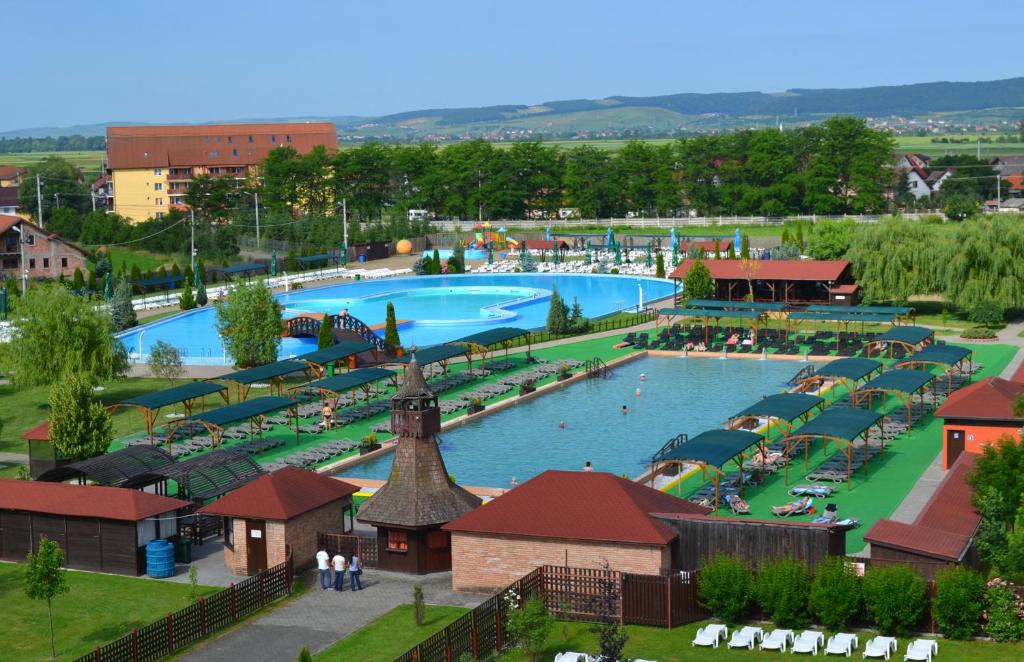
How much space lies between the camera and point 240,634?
24734 millimetres

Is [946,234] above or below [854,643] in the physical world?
above

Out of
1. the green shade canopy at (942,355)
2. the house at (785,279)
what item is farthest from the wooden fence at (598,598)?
the house at (785,279)

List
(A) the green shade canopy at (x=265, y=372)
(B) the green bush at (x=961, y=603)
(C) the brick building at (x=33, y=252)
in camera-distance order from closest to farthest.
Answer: (B) the green bush at (x=961, y=603) → (A) the green shade canopy at (x=265, y=372) → (C) the brick building at (x=33, y=252)

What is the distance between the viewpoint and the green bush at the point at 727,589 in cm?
2436

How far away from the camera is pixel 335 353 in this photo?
5222 cm

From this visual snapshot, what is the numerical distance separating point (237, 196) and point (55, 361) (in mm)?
74468

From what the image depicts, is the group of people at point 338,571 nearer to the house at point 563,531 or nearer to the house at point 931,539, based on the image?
the house at point 563,531

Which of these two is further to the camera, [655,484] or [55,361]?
[55,361]

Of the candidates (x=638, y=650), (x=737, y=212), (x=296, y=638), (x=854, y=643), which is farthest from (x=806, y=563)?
(x=737, y=212)

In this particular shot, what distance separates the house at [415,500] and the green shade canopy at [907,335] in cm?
2873

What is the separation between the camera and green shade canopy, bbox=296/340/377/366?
169ft

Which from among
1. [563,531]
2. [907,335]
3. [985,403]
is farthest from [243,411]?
[907,335]

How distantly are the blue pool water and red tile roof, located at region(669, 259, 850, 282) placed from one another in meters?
13.1

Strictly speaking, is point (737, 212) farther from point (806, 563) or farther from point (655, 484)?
A: point (806, 563)
